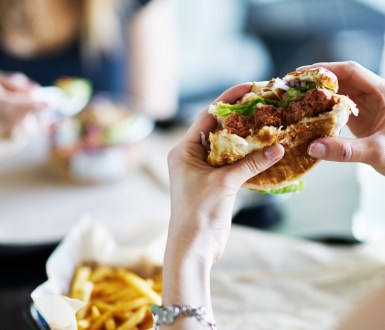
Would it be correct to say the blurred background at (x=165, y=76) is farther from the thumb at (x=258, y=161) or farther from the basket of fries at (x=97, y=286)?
the thumb at (x=258, y=161)

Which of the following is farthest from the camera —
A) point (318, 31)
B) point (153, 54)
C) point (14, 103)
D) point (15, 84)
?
point (318, 31)

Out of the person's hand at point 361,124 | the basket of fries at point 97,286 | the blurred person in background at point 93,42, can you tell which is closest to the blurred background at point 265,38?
the blurred person in background at point 93,42

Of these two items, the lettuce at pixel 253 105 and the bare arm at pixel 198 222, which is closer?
the bare arm at pixel 198 222

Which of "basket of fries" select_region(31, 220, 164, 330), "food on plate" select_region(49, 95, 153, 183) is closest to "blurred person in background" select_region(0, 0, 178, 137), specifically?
"food on plate" select_region(49, 95, 153, 183)

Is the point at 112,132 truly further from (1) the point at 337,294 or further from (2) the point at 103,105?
(1) the point at 337,294

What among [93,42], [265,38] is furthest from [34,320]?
[265,38]

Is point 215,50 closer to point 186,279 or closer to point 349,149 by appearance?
point 349,149
